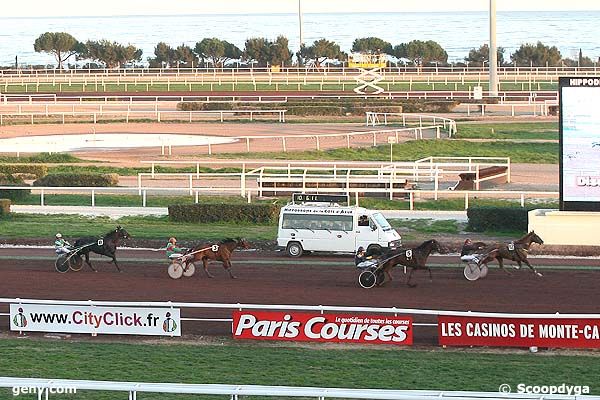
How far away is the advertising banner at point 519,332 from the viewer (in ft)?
57.1

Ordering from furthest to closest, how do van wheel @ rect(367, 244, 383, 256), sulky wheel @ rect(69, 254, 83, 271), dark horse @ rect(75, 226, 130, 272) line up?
sulky wheel @ rect(69, 254, 83, 271), dark horse @ rect(75, 226, 130, 272), van wheel @ rect(367, 244, 383, 256)

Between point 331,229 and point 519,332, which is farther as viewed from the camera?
point 331,229

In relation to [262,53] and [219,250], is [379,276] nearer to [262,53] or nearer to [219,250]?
[219,250]

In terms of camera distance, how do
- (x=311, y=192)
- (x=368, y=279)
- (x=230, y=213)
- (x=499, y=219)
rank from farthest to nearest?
(x=311, y=192) → (x=230, y=213) → (x=499, y=219) → (x=368, y=279)

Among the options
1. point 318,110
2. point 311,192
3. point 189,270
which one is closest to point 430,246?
point 189,270

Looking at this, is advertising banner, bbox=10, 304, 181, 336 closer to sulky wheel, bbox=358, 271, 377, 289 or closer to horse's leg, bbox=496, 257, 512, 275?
sulky wheel, bbox=358, 271, 377, 289

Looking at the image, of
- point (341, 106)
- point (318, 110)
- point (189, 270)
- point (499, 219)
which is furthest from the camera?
point (341, 106)

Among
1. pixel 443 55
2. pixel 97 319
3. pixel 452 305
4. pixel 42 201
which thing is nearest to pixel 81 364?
pixel 97 319

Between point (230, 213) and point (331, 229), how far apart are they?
503cm

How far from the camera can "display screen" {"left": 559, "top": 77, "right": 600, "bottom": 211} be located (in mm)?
24859

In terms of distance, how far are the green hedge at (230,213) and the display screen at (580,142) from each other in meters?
7.14

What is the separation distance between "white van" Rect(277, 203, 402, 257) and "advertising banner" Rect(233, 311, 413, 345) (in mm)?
6398

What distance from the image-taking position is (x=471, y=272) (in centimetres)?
2256

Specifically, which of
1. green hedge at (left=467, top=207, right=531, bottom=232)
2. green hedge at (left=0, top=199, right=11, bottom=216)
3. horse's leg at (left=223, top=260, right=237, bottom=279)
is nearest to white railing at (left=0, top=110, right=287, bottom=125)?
green hedge at (left=0, top=199, right=11, bottom=216)
